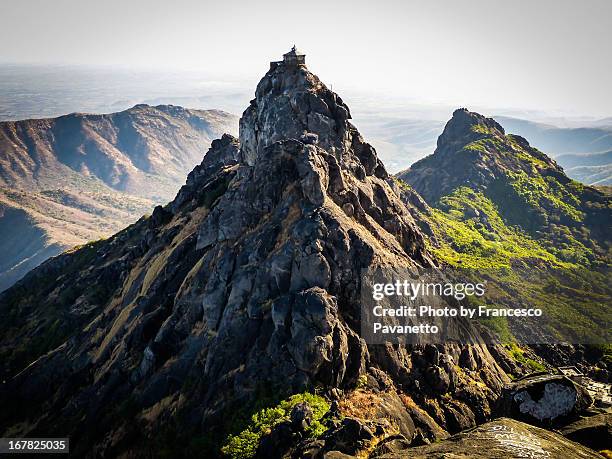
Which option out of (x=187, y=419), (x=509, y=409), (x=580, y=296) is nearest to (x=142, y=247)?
(x=187, y=419)

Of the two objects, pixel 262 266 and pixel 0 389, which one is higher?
pixel 262 266

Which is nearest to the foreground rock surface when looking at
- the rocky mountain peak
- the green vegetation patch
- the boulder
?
the boulder

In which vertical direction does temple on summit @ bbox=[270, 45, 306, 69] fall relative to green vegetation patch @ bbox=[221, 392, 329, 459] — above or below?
above

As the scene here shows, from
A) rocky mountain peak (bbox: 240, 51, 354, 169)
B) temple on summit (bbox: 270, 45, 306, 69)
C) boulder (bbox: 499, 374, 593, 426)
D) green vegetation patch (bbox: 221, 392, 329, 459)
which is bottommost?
green vegetation patch (bbox: 221, 392, 329, 459)

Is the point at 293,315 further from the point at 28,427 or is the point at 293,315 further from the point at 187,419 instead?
the point at 28,427

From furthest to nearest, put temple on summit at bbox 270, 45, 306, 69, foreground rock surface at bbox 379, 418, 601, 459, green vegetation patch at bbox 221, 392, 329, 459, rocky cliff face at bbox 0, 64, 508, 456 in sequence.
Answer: temple on summit at bbox 270, 45, 306, 69 → rocky cliff face at bbox 0, 64, 508, 456 → green vegetation patch at bbox 221, 392, 329, 459 → foreground rock surface at bbox 379, 418, 601, 459

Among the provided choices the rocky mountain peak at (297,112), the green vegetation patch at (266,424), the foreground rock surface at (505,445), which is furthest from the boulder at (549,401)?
the rocky mountain peak at (297,112)

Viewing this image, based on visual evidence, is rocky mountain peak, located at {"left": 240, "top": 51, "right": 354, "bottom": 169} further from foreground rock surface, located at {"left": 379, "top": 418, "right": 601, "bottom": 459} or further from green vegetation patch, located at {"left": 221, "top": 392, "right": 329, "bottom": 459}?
foreground rock surface, located at {"left": 379, "top": 418, "right": 601, "bottom": 459}

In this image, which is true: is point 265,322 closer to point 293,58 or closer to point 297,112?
point 297,112
